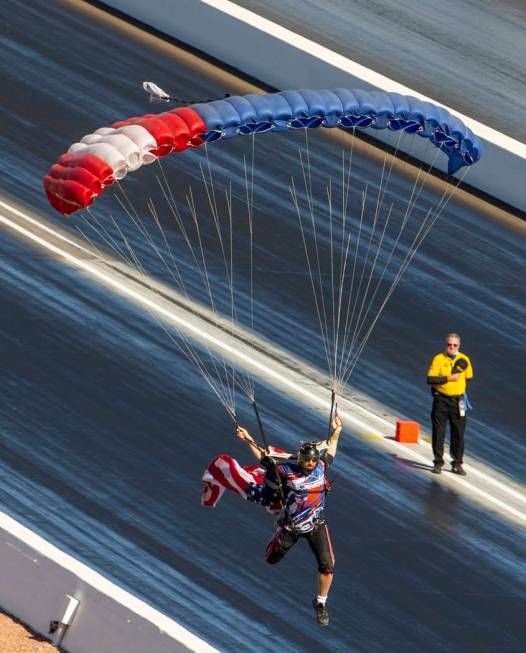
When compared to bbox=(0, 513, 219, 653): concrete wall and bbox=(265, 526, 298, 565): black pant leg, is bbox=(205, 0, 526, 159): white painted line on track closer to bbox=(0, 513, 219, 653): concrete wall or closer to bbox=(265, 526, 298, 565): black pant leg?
bbox=(265, 526, 298, 565): black pant leg

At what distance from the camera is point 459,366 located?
23.5 m

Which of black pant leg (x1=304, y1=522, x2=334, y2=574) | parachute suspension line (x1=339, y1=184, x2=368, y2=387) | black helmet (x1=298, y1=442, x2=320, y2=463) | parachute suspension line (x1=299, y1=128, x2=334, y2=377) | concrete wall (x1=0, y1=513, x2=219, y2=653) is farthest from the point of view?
parachute suspension line (x1=299, y1=128, x2=334, y2=377)

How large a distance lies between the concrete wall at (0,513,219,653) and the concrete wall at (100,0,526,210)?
1590 centimetres

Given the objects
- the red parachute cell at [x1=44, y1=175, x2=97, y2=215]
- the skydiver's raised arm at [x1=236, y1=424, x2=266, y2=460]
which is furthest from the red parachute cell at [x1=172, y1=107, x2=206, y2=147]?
the skydiver's raised arm at [x1=236, y1=424, x2=266, y2=460]

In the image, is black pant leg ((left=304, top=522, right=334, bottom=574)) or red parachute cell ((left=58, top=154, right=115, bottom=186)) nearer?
black pant leg ((left=304, top=522, right=334, bottom=574))

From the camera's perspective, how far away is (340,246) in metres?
29.7

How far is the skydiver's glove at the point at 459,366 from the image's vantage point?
2347cm

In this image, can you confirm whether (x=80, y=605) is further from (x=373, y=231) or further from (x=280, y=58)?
(x=280, y=58)

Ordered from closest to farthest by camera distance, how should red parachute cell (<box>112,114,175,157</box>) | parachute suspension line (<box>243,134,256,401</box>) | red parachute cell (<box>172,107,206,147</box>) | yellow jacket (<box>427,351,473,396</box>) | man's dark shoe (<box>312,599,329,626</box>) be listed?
man's dark shoe (<box>312,599,329,626</box>) → red parachute cell (<box>112,114,175,157</box>) → red parachute cell (<box>172,107,206,147</box>) → yellow jacket (<box>427,351,473,396</box>) → parachute suspension line (<box>243,134,256,401</box>)

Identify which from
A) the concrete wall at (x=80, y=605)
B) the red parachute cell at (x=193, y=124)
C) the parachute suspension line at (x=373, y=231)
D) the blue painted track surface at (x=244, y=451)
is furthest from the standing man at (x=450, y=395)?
the concrete wall at (x=80, y=605)

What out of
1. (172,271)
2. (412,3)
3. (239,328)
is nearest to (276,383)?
(239,328)

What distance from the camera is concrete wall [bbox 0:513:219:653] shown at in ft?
57.1

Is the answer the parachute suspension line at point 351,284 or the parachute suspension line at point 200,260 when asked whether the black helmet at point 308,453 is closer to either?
the parachute suspension line at point 200,260

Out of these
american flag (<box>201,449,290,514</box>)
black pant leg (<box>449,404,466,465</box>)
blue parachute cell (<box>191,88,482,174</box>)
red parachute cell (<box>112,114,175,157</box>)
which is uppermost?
blue parachute cell (<box>191,88,482,174</box>)
